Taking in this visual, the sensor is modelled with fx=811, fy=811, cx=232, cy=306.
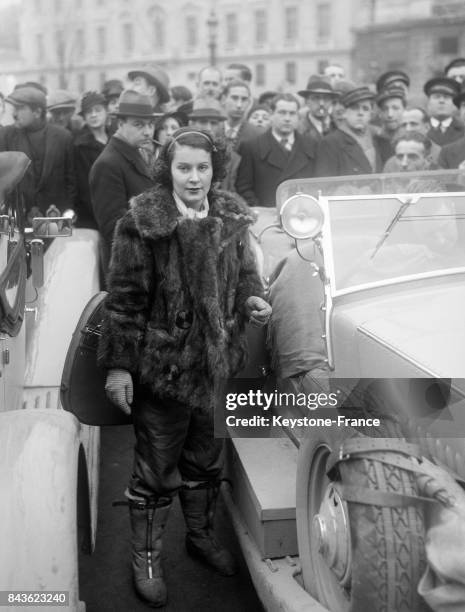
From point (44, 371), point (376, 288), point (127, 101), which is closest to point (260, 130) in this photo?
point (127, 101)

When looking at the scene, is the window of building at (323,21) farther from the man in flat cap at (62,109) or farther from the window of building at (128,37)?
the man in flat cap at (62,109)

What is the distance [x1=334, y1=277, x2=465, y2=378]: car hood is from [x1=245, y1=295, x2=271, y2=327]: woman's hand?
285 mm

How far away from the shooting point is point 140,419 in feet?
10.6

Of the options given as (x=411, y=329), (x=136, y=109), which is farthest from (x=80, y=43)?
(x=411, y=329)

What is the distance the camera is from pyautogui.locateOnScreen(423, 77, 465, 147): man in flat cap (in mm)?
7559

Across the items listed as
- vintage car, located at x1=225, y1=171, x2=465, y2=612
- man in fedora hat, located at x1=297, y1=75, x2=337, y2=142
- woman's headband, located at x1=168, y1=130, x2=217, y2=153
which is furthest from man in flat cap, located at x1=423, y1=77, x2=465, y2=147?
woman's headband, located at x1=168, y1=130, x2=217, y2=153

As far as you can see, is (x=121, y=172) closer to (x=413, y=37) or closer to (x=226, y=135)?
(x=226, y=135)

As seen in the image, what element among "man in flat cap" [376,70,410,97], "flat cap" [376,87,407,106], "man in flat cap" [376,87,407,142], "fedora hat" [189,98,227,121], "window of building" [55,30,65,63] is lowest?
"fedora hat" [189,98,227,121]

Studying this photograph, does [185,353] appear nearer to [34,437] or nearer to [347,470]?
[34,437]

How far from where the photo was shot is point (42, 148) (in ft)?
Result: 21.7

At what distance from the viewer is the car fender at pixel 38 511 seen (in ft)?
7.39

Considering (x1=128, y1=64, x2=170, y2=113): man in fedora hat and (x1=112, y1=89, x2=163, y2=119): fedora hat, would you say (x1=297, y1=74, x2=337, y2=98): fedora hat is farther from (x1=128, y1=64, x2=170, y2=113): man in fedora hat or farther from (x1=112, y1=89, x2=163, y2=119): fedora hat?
(x1=112, y1=89, x2=163, y2=119): fedora hat

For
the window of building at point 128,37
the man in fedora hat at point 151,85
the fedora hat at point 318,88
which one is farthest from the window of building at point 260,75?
the man in fedora hat at point 151,85

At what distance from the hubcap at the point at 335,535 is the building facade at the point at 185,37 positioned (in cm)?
5886
